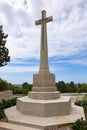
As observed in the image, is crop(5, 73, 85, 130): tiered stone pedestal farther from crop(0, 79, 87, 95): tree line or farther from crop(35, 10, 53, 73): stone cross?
crop(0, 79, 87, 95): tree line

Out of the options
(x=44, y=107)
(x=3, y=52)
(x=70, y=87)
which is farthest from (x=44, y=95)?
(x=70, y=87)

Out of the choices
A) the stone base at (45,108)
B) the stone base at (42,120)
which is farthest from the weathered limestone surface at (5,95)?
the stone base at (45,108)

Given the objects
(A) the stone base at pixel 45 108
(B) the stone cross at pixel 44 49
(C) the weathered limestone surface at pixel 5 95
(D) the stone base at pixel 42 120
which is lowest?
(D) the stone base at pixel 42 120

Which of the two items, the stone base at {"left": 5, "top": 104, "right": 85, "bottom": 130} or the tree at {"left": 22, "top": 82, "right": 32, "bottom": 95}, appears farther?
the tree at {"left": 22, "top": 82, "right": 32, "bottom": 95}

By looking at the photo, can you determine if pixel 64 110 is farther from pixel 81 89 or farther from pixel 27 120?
pixel 81 89

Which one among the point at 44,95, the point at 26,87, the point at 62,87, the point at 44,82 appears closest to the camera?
the point at 44,95

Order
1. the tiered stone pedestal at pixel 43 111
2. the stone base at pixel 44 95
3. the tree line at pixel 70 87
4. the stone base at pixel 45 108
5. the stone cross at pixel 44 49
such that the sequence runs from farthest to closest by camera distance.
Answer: the tree line at pixel 70 87, the stone cross at pixel 44 49, the stone base at pixel 44 95, the stone base at pixel 45 108, the tiered stone pedestal at pixel 43 111

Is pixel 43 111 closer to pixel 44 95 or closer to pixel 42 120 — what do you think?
pixel 42 120

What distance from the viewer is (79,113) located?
446 inches

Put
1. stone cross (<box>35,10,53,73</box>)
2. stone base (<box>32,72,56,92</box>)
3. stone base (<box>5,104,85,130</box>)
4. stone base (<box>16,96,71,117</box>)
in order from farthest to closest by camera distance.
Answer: stone cross (<box>35,10,53,73</box>), stone base (<box>32,72,56,92</box>), stone base (<box>16,96,71,117</box>), stone base (<box>5,104,85,130</box>)

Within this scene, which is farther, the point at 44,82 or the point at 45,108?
the point at 44,82

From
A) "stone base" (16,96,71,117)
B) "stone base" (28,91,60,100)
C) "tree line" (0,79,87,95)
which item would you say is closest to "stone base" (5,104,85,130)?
"stone base" (16,96,71,117)

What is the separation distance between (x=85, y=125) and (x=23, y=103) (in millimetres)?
4068

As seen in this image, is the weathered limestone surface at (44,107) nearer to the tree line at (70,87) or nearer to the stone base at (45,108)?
the stone base at (45,108)
